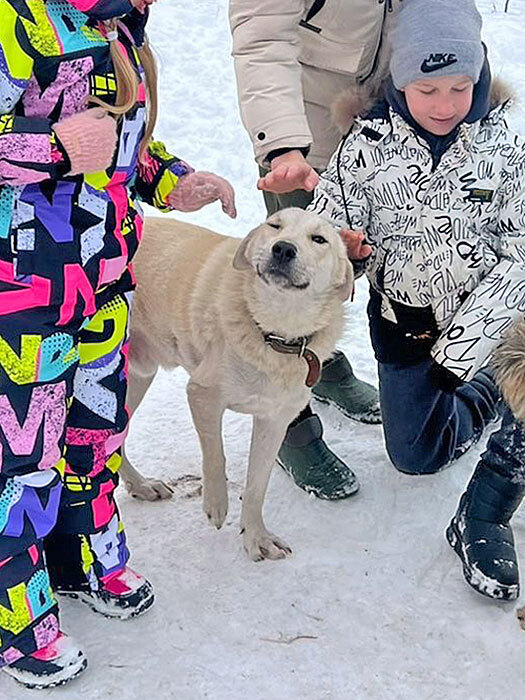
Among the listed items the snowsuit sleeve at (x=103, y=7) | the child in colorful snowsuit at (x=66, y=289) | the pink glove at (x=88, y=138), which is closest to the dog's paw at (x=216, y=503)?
the child in colorful snowsuit at (x=66, y=289)

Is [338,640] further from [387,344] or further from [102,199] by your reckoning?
[102,199]

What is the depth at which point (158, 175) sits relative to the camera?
8.14 feet

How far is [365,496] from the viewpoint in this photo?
314cm

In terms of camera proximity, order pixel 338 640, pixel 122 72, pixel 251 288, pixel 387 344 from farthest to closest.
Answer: pixel 387 344, pixel 251 288, pixel 338 640, pixel 122 72

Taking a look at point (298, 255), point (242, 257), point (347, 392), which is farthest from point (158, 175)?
point (347, 392)

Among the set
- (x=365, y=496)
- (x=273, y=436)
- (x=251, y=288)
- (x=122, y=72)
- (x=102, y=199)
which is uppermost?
(x=122, y=72)

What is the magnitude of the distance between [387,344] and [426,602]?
0.90 m

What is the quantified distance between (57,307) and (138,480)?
1168 millimetres

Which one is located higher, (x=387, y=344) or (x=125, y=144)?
(x=125, y=144)

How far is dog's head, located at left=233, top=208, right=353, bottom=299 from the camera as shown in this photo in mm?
2477

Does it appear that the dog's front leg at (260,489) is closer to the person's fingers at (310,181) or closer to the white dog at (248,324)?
the white dog at (248,324)

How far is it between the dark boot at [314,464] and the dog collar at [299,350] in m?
0.57

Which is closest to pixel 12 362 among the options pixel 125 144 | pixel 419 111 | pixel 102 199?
pixel 102 199

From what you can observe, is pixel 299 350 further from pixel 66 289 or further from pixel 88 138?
pixel 88 138
